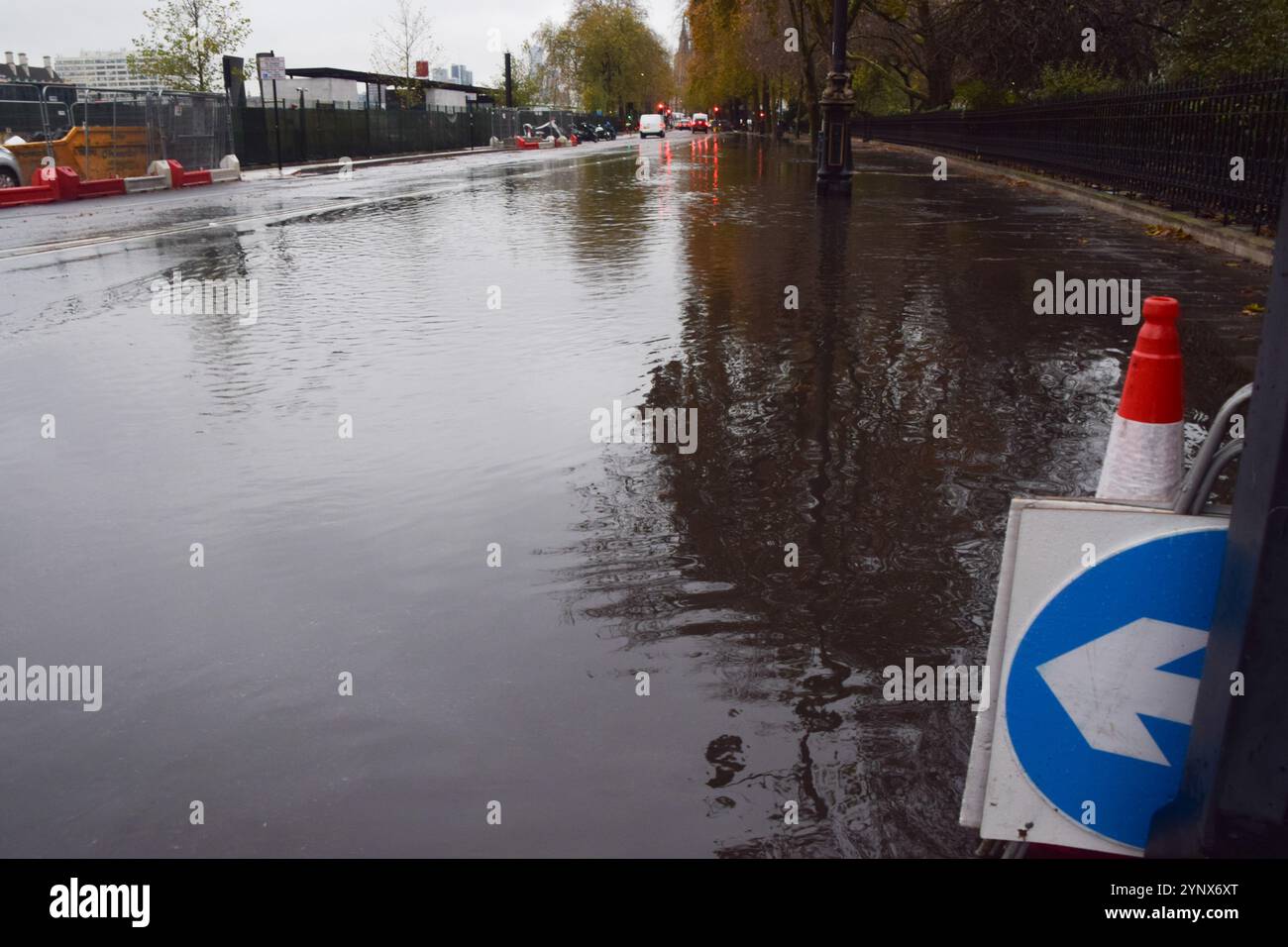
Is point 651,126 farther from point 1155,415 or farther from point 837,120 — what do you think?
point 1155,415

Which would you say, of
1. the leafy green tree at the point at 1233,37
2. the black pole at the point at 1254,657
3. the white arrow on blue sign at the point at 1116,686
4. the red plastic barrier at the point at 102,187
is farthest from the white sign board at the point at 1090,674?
the red plastic barrier at the point at 102,187

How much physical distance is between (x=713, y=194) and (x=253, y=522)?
19772 millimetres

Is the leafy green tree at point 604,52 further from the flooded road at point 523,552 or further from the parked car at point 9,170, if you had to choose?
the flooded road at point 523,552

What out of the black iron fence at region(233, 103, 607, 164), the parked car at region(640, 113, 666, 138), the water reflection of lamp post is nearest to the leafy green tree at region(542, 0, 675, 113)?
the parked car at region(640, 113, 666, 138)

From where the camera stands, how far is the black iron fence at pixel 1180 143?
12.9 meters

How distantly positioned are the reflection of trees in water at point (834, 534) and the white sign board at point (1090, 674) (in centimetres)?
29

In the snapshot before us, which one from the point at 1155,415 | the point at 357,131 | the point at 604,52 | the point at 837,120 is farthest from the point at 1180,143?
the point at 604,52

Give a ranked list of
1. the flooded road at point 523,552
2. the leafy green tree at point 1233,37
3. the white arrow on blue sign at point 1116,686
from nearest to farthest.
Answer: the white arrow on blue sign at point 1116,686 → the flooded road at point 523,552 → the leafy green tree at point 1233,37

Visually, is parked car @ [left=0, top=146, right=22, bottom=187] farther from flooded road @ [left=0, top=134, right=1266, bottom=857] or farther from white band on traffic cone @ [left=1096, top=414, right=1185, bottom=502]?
white band on traffic cone @ [left=1096, top=414, right=1185, bottom=502]

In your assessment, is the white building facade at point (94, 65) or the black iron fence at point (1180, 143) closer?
the black iron fence at point (1180, 143)


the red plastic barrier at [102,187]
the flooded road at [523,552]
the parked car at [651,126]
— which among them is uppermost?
the parked car at [651,126]

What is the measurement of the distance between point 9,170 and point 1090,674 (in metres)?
27.2
